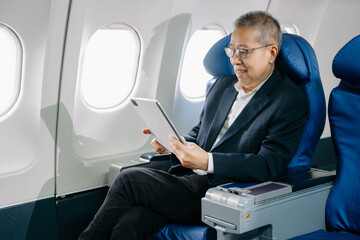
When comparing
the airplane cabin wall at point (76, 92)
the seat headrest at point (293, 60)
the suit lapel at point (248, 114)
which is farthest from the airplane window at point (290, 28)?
the suit lapel at point (248, 114)

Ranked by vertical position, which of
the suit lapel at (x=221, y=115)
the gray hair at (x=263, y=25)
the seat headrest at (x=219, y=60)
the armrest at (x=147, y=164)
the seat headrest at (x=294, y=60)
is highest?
the gray hair at (x=263, y=25)

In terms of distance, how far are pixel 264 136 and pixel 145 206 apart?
72 centimetres

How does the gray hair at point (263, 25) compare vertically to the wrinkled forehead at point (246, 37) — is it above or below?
above

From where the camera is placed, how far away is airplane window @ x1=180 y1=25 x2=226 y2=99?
13.9 ft

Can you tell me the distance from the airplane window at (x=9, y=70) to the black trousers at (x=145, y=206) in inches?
34.1

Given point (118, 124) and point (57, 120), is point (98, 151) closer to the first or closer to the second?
point (118, 124)

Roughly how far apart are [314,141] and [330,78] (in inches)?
110

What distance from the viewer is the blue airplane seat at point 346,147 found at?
Answer: 249 cm

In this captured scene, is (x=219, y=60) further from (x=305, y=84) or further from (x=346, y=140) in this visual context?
(x=346, y=140)

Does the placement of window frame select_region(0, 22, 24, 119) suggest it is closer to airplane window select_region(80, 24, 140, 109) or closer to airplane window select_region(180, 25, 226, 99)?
airplane window select_region(80, 24, 140, 109)

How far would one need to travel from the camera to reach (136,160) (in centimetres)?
381

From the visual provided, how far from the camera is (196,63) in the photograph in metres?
4.32

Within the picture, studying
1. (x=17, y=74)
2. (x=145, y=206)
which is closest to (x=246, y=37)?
(x=145, y=206)

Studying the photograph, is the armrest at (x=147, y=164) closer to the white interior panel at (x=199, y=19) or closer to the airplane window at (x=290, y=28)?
the white interior panel at (x=199, y=19)
